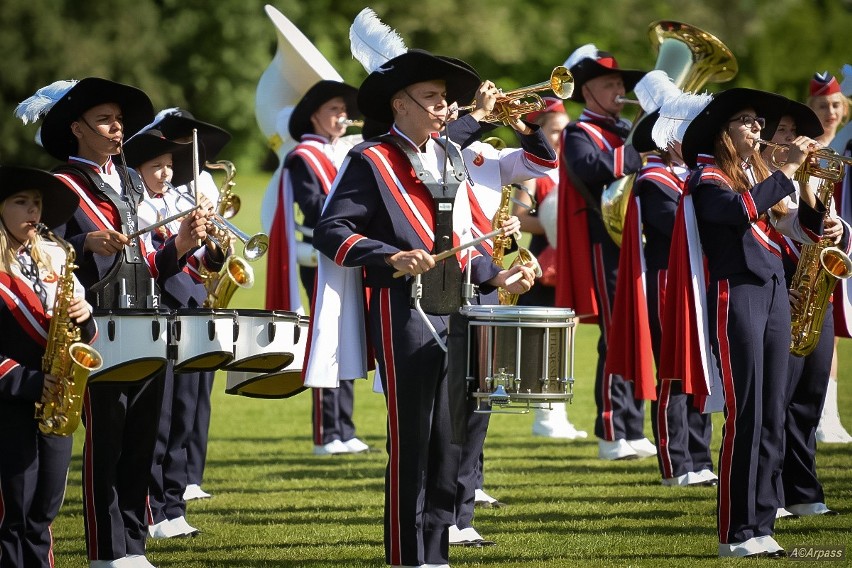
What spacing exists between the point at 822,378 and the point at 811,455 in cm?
45

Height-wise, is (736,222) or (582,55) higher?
A: (582,55)

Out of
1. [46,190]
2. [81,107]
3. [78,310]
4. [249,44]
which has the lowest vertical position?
[78,310]

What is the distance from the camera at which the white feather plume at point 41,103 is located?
23.1ft

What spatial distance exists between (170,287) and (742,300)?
3081 millimetres

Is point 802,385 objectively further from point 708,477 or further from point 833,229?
point 708,477

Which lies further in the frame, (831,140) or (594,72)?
(594,72)

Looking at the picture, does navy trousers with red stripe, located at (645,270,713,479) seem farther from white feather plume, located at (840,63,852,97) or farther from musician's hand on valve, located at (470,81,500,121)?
musician's hand on valve, located at (470,81,500,121)

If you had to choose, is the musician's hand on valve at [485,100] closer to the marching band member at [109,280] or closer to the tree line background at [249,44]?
the marching band member at [109,280]

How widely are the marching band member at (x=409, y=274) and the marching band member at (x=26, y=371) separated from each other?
1117mm

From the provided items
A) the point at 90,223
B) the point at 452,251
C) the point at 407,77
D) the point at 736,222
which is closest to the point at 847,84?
the point at 736,222

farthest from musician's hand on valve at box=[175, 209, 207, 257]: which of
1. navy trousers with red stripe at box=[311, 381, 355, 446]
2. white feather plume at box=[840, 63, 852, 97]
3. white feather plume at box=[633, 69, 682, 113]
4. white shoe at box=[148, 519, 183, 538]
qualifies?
white feather plume at box=[840, 63, 852, 97]

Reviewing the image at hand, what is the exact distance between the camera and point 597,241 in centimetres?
1056

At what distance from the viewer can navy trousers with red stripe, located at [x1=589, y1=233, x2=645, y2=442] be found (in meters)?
10.5

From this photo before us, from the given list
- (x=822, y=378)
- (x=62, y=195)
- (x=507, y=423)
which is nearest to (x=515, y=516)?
(x=822, y=378)
